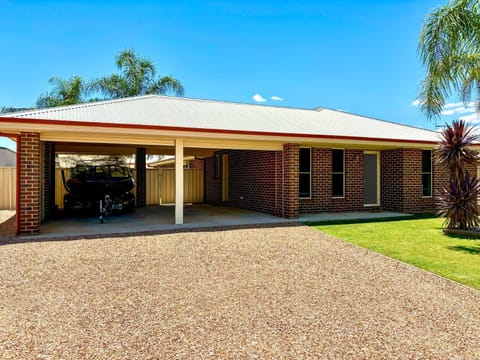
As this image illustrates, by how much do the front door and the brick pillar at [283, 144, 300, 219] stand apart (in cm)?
420

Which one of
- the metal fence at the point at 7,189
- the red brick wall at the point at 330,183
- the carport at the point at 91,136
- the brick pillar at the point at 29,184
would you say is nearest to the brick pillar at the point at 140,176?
the carport at the point at 91,136

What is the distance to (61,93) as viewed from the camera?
29094 millimetres

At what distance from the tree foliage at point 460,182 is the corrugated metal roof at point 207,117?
10.3ft

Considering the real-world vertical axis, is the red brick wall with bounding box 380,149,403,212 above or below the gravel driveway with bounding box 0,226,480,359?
above

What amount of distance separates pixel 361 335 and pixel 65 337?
297 centimetres

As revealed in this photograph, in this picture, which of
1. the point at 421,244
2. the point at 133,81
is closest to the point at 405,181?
the point at 421,244

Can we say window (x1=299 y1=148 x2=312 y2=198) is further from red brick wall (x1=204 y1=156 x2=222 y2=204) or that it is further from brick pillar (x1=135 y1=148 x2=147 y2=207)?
brick pillar (x1=135 y1=148 x2=147 y2=207)

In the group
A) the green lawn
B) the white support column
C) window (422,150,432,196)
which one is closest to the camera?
the green lawn

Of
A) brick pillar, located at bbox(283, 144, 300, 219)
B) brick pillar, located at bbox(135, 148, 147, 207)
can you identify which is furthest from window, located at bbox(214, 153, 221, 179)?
brick pillar, located at bbox(283, 144, 300, 219)

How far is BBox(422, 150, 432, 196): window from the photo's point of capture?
47.5 ft

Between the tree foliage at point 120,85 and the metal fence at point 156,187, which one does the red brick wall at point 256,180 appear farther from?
the tree foliage at point 120,85

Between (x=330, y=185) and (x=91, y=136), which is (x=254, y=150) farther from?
(x=91, y=136)

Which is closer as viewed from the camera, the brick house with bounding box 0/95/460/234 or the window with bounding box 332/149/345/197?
the brick house with bounding box 0/95/460/234

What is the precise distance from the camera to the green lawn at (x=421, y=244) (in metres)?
6.17
